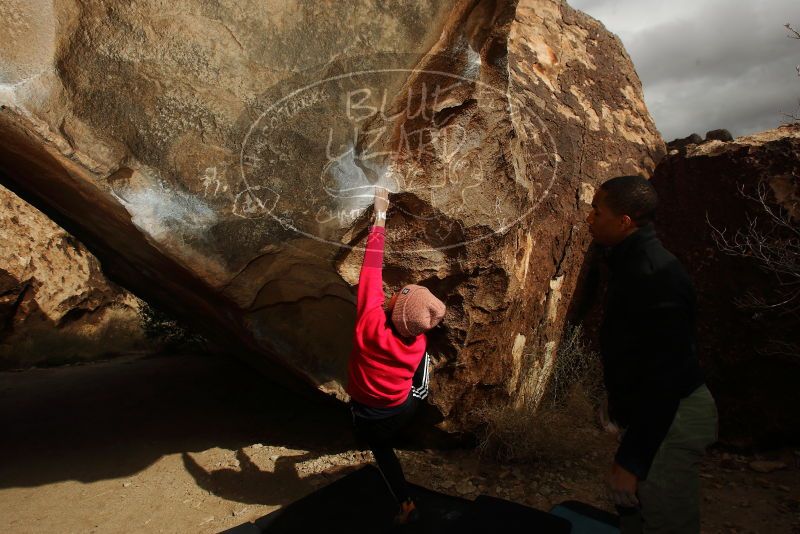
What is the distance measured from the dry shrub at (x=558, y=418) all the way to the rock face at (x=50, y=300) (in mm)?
6439

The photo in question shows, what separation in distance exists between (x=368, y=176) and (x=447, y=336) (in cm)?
95

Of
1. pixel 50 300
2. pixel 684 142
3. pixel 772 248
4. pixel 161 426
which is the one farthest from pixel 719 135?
pixel 50 300

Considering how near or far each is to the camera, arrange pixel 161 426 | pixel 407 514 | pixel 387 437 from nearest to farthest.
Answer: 1. pixel 387 437
2. pixel 407 514
3. pixel 161 426

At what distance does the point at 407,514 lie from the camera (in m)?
2.54

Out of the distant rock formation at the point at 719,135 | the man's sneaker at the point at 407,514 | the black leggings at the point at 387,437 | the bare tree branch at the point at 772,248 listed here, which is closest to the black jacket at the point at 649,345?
the black leggings at the point at 387,437

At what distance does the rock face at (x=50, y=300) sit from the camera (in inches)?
279

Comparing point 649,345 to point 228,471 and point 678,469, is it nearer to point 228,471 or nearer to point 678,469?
point 678,469

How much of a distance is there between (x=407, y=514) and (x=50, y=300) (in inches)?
276

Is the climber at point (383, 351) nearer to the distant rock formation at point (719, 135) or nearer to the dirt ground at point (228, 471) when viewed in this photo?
the dirt ground at point (228, 471)

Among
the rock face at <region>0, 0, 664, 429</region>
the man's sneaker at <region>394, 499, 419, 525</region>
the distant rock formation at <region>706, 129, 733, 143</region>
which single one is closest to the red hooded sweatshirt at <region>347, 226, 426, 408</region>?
the rock face at <region>0, 0, 664, 429</region>

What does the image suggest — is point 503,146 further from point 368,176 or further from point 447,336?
point 447,336

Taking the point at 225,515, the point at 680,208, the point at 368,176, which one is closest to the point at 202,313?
the point at 225,515

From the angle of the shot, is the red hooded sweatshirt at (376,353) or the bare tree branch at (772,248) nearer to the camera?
the red hooded sweatshirt at (376,353)

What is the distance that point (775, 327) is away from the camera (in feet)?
10.8
